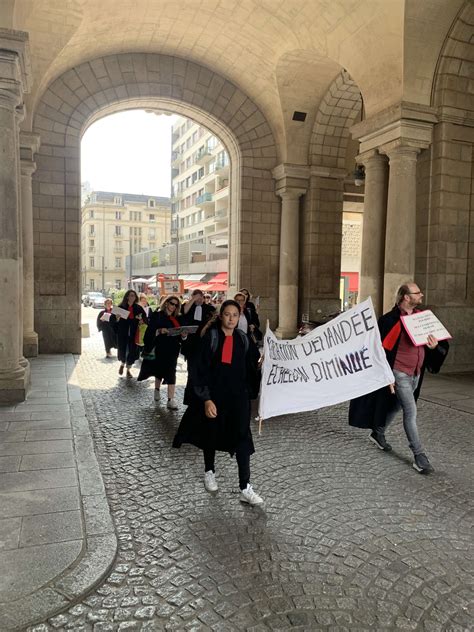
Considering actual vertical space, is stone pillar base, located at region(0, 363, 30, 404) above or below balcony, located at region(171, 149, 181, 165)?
below

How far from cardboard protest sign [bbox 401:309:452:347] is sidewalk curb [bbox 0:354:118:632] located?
3.30 m

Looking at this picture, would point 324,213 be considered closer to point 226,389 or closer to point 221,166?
point 226,389

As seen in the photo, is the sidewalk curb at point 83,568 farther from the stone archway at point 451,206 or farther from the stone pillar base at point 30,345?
the stone archway at point 451,206

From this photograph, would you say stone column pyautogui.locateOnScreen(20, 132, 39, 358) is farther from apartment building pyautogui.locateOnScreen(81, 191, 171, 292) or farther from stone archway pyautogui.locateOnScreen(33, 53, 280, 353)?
apartment building pyautogui.locateOnScreen(81, 191, 171, 292)

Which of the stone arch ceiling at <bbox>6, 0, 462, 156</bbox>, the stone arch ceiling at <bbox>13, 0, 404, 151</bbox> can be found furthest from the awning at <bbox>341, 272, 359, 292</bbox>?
the stone arch ceiling at <bbox>13, 0, 404, 151</bbox>

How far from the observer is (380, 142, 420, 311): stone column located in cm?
991

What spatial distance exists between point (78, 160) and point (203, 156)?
49461mm

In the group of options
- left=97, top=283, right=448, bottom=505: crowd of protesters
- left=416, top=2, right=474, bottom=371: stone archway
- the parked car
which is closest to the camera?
left=97, top=283, right=448, bottom=505: crowd of protesters

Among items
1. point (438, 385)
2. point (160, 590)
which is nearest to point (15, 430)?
point (160, 590)

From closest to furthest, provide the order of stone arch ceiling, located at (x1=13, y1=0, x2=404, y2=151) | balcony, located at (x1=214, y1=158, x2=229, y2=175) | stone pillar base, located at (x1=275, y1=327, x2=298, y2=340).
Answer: stone arch ceiling, located at (x1=13, y1=0, x2=404, y2=151)
stone pillar base, located at (x1=275, y1=327, x2=298, y2=340)
balcony, located at (x1=214, y1=158, x2=229, y2=175)

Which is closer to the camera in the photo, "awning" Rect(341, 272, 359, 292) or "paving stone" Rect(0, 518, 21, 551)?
"paving stone" Rect(0, 518, 21, 551)

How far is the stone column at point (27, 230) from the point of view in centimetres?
1173

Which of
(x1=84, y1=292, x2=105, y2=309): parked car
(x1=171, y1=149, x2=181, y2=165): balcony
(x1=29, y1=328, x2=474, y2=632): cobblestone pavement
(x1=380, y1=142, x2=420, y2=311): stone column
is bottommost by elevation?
(x1=84, y1=292, x2=105, y2=309): parked car

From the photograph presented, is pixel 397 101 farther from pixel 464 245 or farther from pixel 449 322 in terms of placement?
pixel 449 322
